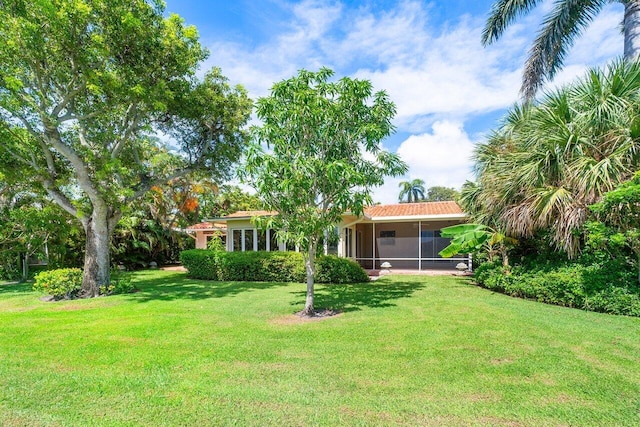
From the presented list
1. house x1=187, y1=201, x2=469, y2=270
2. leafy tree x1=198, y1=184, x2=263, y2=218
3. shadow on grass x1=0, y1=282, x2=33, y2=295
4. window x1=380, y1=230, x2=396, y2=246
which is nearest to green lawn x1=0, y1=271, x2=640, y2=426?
shadow on grass x1=0, y1=282, x2=33, y2=295

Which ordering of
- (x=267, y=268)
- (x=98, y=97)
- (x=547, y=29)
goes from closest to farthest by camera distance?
(x=98, y=97), (x=547, y=29), (x=267, y=268)

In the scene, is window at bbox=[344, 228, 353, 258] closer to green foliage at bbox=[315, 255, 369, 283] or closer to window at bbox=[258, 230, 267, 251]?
green foliage at bbox=[315, 255, 369, 283]

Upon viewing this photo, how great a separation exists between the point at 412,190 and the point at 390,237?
35.8 m

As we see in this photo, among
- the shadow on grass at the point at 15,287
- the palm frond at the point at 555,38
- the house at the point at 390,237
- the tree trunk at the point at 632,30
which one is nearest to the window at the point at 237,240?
the house at the point at 390,237

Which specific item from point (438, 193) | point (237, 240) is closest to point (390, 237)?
point (237, 240)

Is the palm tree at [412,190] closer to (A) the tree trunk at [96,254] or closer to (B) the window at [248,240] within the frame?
(B) the window at [248,240]

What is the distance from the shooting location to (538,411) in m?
3.67

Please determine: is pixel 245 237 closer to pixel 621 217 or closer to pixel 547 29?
pixel 621 217

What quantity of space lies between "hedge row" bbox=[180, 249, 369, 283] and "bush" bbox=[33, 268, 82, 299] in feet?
17.8

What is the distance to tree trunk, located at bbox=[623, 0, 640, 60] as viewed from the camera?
A: 37.7 feet

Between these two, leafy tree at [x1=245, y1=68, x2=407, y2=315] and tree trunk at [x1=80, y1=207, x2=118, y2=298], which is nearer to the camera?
leafy tree at [x1=245, y1=68, x2=407, y2=315]

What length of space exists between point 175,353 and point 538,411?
16.8 feet

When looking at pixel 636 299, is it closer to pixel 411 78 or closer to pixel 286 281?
pixel 411 78

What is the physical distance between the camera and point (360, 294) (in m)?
11.3
